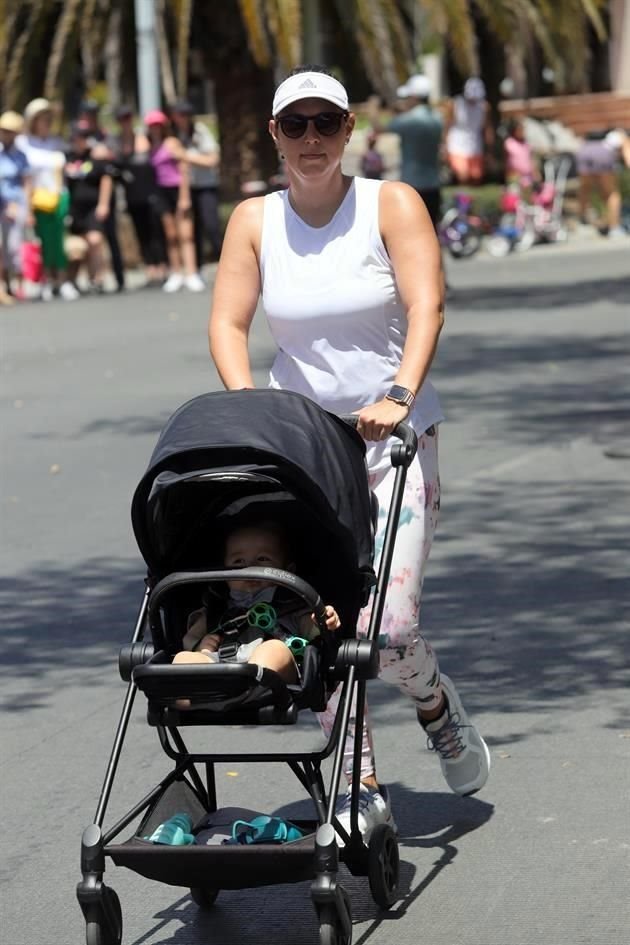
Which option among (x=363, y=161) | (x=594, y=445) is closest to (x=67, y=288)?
(x=363, y=161)

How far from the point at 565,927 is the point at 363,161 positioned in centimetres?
2574

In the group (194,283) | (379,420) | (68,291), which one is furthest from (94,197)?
(379,420)

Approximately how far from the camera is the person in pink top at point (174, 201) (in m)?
22.7

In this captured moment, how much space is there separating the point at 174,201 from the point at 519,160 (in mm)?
7459

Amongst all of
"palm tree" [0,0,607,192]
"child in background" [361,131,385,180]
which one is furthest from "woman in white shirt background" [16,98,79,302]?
"child in background" [361,131,385,180]

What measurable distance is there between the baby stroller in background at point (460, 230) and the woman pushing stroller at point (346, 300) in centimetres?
2091

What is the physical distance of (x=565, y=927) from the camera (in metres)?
4.54

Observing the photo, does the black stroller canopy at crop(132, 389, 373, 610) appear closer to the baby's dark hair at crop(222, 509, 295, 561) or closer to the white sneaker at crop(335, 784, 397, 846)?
the baby's dark hair at crop(222, 509, 295, 561)

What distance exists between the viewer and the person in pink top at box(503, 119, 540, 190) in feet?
92.9

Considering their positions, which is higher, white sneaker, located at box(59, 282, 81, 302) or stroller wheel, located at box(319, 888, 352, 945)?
stroller wheel, located at box(319, 888, 352, 945)

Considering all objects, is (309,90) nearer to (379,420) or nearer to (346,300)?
(346,300)

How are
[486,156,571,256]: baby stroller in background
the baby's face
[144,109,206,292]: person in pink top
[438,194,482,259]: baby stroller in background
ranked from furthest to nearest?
[486,156,571,256]: baby stroller in background < [438,194,482,259]: baby stroller in background < [144,109,206,292]: person in pink top < the baby's face

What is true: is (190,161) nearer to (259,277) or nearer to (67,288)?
(67,288)

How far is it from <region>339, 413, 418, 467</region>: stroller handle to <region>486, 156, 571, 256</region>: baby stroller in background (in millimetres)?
22725
